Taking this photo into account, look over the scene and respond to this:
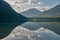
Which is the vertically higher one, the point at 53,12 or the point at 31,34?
the point at 53,12

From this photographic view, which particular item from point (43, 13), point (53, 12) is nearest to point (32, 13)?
point (43, 13)

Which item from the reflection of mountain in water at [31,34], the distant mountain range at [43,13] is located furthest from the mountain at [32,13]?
the reflection of mountain in water at [31,34]

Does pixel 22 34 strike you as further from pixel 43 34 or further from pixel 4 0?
pixel 4 0

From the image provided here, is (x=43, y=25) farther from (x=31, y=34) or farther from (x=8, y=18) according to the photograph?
(x=8, y=18)

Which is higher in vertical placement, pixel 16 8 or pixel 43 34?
pixel 16 8

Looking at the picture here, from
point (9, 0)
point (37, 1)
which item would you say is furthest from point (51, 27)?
point (9, 0)

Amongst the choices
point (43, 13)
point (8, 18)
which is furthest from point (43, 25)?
point (8, 18)
